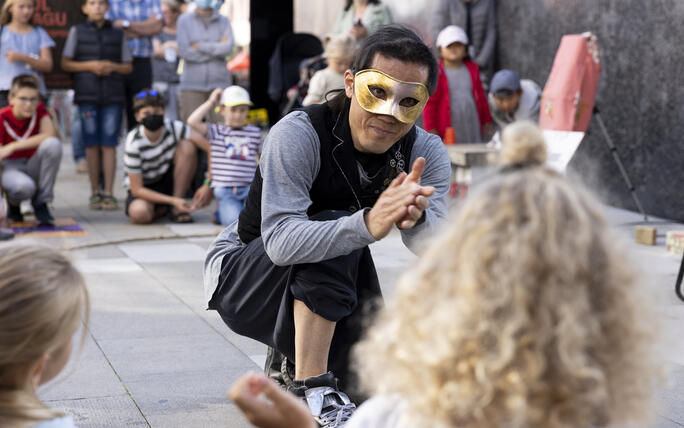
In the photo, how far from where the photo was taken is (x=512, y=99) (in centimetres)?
767

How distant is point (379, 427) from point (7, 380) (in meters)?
0.66

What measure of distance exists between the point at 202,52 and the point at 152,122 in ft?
5.83

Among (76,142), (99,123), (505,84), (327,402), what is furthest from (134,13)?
(327,402)

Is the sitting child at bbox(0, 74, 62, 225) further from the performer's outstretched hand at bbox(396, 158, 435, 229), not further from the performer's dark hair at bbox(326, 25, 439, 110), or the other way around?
the performer's outstretched hand at bbox(396, 158, 435, 229)

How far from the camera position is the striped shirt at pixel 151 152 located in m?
7.57

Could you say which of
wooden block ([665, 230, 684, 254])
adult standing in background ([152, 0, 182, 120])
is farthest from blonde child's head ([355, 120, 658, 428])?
adult standing in background ([152, 0, 182, 120])

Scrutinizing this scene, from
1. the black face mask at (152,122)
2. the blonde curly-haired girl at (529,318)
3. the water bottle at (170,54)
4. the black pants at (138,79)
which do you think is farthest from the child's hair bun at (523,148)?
the water bottle at (170,54)

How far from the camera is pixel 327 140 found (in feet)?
10.4

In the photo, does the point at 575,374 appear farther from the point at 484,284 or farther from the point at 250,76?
the point at 250,76

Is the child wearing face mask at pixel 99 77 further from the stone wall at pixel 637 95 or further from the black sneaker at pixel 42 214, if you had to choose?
the stone wall at pixel 637 95

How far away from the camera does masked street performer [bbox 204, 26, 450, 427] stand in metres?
3.00

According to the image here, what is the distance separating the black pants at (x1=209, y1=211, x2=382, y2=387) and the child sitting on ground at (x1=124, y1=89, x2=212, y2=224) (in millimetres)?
4411

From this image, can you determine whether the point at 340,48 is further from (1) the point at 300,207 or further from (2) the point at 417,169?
(2) the point at 417,169

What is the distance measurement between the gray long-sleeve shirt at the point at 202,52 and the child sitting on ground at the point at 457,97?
2.06 metres
